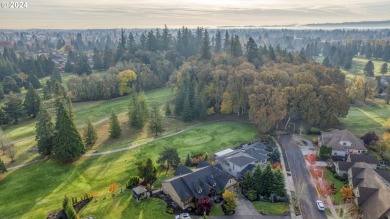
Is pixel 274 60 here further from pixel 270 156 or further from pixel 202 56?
pixel 270 156

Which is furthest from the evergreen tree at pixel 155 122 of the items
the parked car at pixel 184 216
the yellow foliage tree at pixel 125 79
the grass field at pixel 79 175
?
the yellow foliage tree at pixel 125 79

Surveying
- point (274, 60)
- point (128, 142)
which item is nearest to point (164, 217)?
point (128, 142)

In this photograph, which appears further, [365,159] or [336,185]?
[365,159]

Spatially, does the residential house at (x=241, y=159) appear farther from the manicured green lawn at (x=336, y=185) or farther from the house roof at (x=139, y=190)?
the house roof at (x=139, y=190)

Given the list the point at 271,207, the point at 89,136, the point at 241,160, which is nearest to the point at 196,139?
the point at 241,160

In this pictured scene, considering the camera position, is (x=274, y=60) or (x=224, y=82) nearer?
(x=224, y=82)

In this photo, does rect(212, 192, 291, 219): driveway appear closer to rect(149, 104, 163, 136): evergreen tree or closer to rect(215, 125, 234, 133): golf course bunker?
rect(215, 125, 234, 133): golf course bunker

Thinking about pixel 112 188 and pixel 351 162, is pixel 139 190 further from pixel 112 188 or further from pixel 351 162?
pixel 351 162
